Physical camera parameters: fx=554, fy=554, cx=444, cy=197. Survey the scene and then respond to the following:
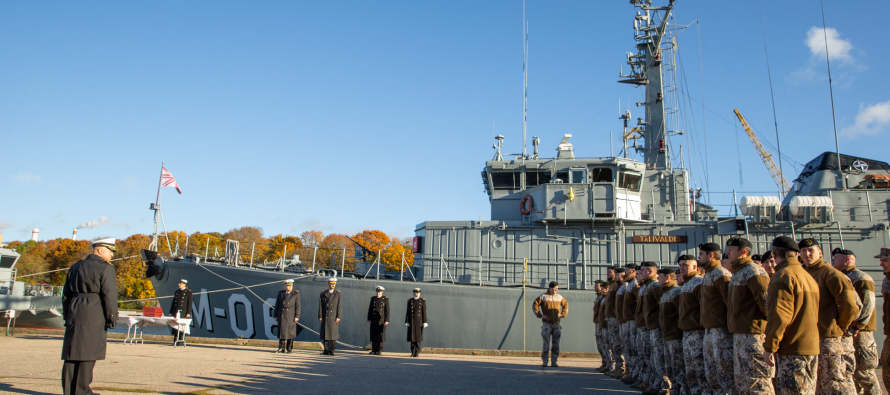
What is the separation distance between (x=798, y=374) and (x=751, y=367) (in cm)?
38

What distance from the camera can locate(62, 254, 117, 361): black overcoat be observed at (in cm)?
443

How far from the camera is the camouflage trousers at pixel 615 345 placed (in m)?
8.09

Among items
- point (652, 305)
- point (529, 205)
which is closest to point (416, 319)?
point (529, 205)

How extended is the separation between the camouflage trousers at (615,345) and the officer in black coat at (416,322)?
3814 millimetres

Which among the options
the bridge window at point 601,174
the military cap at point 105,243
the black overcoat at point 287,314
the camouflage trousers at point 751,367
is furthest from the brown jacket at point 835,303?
the bridge window at point 601,174

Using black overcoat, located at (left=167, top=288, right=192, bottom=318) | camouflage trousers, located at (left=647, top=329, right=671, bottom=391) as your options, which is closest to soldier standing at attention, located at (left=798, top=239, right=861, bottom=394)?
camouflage trousers, located at (left=647, top=329, right=671, bottom=391)

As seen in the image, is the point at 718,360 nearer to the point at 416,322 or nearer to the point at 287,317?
the point at 416,322

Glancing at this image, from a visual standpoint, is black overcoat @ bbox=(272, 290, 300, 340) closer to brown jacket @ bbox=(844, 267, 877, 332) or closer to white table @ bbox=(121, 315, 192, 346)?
white table @ bbox=(121, 315, 192, 346)

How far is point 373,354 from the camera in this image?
10992 mm

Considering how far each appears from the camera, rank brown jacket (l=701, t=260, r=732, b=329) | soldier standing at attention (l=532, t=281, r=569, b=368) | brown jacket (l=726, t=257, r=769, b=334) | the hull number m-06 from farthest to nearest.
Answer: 1. the hull number m-06
2. soldier standing at attention (l=532, t=281, r=569, b=368)
3. brown jacket (l=701, t=260, r=732, b=329)
4. brown jacket (l=726, t=257, r=769, b=334)

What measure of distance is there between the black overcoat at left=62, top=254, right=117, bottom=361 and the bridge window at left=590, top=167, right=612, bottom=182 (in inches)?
486

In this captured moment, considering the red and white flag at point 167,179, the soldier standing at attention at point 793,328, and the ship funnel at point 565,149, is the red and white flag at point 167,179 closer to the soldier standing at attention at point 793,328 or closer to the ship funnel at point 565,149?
the ship funnel at point 565,149

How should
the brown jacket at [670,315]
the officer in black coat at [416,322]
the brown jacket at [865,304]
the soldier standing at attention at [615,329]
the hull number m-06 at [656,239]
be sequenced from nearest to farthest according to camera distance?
the brown jacket at [865,304] → the brown jacket at [670,315] → the soldier standing at attention at [615,329] → the officer in black coat at [416,322] → the hull number m-06 at [656,239]

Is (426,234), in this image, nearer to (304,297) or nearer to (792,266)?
(304,297)
